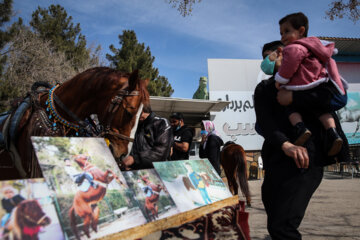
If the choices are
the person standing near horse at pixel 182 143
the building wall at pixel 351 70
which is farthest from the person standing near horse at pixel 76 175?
the building wall at pixel 351 70

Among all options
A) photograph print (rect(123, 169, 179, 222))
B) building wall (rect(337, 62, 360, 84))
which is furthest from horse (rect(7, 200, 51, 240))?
building wall (rect(337, 62, 360, 84))

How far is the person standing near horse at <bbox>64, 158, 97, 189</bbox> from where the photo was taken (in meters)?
1.26

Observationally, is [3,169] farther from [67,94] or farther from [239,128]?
[239,128]

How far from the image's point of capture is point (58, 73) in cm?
1798

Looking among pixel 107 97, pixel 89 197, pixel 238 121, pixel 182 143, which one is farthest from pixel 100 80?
pixel 238 121

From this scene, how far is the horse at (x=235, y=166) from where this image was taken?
20.1ft

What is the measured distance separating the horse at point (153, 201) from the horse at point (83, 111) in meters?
0.51

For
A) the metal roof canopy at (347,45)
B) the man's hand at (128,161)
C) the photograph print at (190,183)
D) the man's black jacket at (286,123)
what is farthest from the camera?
the metal roof canopy at (347,45)

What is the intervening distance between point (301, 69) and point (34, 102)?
2.18m

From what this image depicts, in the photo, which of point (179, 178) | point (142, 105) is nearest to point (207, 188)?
point (179, 178)

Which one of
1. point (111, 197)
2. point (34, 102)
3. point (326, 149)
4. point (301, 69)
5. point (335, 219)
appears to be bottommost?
point (335, 219)

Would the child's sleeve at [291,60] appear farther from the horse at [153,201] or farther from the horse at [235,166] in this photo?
the horse at [235,166]

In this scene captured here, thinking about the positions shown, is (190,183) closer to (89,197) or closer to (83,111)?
(89,197)

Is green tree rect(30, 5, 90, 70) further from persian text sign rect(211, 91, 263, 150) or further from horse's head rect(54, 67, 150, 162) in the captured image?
horse's head rect(54, 67, 150, 162)
